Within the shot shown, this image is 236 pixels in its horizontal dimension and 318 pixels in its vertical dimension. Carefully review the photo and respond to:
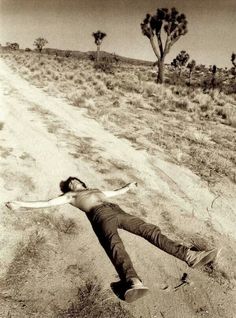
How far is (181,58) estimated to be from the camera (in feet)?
131

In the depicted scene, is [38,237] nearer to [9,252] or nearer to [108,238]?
[9,252]

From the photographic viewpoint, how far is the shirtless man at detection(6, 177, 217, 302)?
3796 millimetres

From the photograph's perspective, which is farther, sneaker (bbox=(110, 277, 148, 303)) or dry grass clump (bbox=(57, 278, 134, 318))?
sneaker (bbox=(110, 277, 148, 303))

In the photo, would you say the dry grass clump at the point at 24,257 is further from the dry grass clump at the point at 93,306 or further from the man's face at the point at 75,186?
the man's face at the point at 75,186

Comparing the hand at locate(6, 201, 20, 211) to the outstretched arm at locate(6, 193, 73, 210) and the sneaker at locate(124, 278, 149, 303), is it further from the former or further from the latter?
the sneaker at locate(124, 278, 149, 303)

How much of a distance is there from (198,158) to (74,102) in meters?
6.81

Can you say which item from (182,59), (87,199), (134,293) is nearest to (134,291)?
(134,293)

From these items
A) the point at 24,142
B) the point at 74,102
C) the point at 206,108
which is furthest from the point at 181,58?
the point at 24,142

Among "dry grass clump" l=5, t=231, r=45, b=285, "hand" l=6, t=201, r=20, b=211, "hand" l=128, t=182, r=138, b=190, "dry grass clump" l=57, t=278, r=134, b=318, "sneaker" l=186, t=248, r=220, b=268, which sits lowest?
"dry grass clump" l=57, t=278, r=134, b=318

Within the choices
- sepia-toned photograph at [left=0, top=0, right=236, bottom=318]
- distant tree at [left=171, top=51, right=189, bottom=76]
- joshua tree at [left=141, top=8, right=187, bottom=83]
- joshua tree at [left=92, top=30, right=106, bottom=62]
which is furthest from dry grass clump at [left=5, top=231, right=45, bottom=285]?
joshua tree at [left=92, top=30, right=106, bottom=62]

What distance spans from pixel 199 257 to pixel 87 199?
1767 millimetres

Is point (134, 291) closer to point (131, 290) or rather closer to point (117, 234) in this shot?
point (131, 290)

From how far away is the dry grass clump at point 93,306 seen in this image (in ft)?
11.2

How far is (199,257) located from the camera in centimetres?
409
